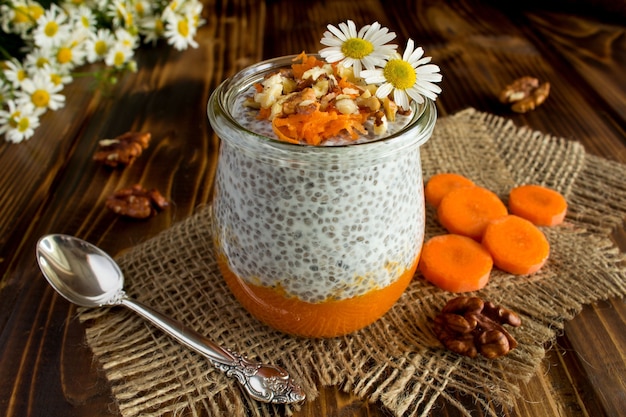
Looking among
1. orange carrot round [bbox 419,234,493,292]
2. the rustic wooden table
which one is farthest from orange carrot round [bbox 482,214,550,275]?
the rustic wooden table

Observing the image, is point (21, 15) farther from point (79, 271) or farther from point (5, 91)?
point (79, 271)

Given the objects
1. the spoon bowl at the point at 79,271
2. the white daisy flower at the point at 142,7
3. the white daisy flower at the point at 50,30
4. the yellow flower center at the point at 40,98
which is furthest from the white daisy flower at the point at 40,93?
the spoon bowl at the point at 79,271

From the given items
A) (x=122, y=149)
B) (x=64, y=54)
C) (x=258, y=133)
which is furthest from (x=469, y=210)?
(x=64, y=54)

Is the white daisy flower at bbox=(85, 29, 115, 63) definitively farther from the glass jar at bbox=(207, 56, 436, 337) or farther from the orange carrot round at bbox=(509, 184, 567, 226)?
the orange carrot round at bbox=(509, 184, 567, 226)

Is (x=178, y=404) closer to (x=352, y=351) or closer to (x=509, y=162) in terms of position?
(x=352, y=351)

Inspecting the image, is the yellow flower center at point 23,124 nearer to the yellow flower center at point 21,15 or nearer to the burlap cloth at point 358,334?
the yellow flower center at point 21,15
